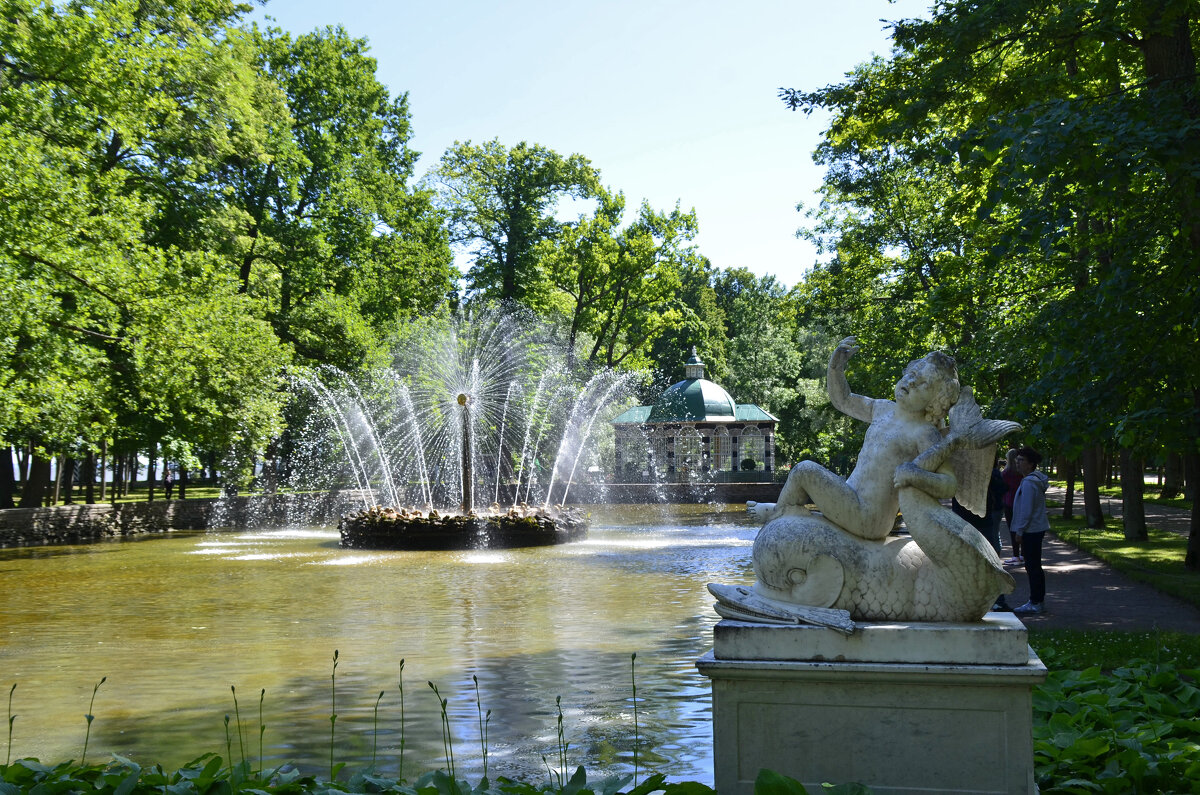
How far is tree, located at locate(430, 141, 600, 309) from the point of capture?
4447 cm

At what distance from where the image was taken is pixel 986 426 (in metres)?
4.71

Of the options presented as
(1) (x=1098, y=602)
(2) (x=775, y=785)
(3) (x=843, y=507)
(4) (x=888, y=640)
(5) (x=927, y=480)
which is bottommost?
(1) (x=1098, y=602)

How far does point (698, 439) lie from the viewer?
47.2 m

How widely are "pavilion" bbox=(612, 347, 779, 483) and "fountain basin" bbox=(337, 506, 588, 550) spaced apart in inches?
918

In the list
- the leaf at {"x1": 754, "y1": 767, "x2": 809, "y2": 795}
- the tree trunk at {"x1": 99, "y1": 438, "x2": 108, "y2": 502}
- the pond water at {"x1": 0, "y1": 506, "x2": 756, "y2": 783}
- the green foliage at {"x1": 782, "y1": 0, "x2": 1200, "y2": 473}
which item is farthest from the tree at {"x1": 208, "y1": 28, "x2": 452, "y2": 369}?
the leaf at {"x1": 754, "y1": 767, "x2": 809, "y2": 795}

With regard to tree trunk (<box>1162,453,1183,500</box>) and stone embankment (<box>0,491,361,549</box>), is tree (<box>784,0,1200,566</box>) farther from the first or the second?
tree trunk (<box>1162,453,1183,500</box>)

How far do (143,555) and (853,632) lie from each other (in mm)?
20119

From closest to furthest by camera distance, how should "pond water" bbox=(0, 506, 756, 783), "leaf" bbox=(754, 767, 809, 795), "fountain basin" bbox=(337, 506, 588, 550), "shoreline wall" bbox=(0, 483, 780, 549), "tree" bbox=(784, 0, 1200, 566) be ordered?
"leaf" bbox=(754, 767, 809, 795) → "pond water" bbox=(0, 506, 756, 783) → "tree" bbox=(784, 0, 1200, 566) → "fountain basin" bbox=(337, 506, 588, 550) → "shoreline wall" bbox=(0, 483, 780, 549)

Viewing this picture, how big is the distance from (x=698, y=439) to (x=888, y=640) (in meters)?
42.9

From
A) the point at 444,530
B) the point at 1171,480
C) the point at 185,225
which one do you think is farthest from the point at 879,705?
the point at 1171,480

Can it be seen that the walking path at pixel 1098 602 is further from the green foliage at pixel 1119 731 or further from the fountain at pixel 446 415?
the fountain at pixel 446 415

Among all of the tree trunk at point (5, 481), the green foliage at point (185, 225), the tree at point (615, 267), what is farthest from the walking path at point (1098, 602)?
the tree at point (615, 267)

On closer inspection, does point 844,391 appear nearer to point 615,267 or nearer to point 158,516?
point 158,516

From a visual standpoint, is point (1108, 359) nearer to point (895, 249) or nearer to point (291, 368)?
point (895, 249)
